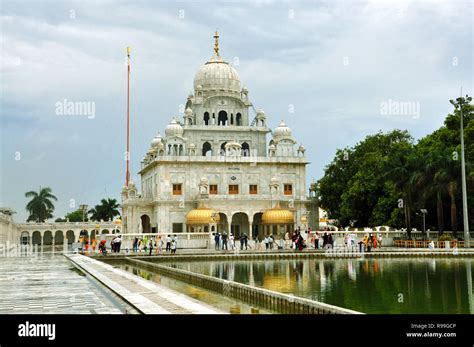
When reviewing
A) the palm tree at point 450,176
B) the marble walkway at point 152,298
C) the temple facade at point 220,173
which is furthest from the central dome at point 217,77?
the marble walkway at point 152,298

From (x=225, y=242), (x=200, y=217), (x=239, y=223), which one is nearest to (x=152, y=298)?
(x=225, y=242)

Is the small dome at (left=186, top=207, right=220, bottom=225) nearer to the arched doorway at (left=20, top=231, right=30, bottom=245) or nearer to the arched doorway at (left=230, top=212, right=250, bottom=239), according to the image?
the arched doorway at (left=230, top=212, right=250, bottom=239)

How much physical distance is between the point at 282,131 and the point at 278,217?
12.3 metres

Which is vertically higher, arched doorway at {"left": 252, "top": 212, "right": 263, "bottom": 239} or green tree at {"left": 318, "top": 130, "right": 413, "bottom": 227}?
green tree at {"left": 318, "top": 130, "right": 413, "bottom": 227}

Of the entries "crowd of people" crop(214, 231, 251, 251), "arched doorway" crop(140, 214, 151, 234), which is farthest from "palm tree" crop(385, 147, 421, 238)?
"arched doorway" crop(140, 214, 151, 234)

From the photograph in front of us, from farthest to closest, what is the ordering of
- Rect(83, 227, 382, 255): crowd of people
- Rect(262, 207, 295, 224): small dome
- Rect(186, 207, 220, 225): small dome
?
1. Rect(262, 207, 295, 224): small dome
2. Rect(186, 207, 220, 225): small dome
3. Rect(83, 227, 382, 255): crowd of people

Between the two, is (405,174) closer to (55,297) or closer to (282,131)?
(282,131)

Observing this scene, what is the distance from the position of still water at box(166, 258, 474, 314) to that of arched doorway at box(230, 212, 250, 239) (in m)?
34.2

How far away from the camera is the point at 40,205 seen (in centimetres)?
10775

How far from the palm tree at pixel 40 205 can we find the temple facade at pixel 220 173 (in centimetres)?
4427

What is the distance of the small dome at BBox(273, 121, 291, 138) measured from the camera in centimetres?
6594
